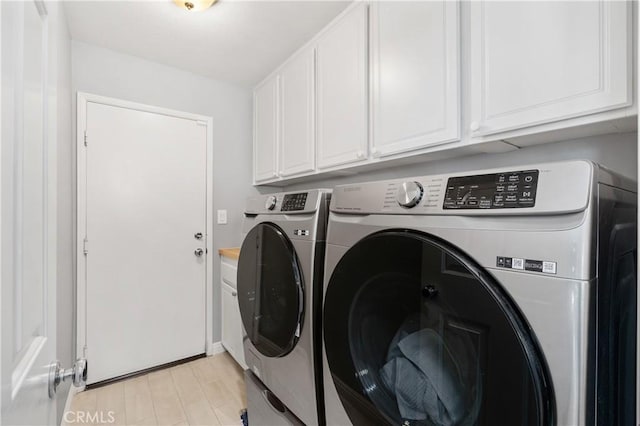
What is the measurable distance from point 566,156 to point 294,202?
1093 millimetres

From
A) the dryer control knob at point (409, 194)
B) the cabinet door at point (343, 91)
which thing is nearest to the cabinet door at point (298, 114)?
the cabinet door at point (343, 91)

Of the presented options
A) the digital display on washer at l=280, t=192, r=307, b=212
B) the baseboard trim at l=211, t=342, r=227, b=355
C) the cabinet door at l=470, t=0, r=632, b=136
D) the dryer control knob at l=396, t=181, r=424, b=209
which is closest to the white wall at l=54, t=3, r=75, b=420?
the baseboard trim at l=211, t=342, r=227, b=355

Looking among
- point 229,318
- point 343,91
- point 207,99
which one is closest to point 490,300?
point 343,91

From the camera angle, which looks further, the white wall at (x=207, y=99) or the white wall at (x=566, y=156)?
the white wall at (x=207, y=99)

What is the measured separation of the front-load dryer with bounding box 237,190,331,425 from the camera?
1.11 meters

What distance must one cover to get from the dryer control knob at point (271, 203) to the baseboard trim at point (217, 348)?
159cm

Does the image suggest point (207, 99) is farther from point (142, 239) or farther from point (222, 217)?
point (142, 239)

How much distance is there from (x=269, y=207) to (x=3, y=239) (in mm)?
1059

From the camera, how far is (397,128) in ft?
4.42

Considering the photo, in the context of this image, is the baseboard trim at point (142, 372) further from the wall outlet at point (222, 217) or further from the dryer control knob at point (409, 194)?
the dryer control knob at point (409, 194)

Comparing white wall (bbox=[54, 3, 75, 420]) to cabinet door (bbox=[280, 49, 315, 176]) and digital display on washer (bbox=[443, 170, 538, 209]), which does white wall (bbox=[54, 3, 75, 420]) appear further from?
digital display on washer (bbox=[443, 170, 538, 209])

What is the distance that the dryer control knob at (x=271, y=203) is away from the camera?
4.68ft

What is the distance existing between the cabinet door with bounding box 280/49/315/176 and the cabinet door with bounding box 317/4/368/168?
0.09 metres

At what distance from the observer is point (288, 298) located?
1203 millimetres
